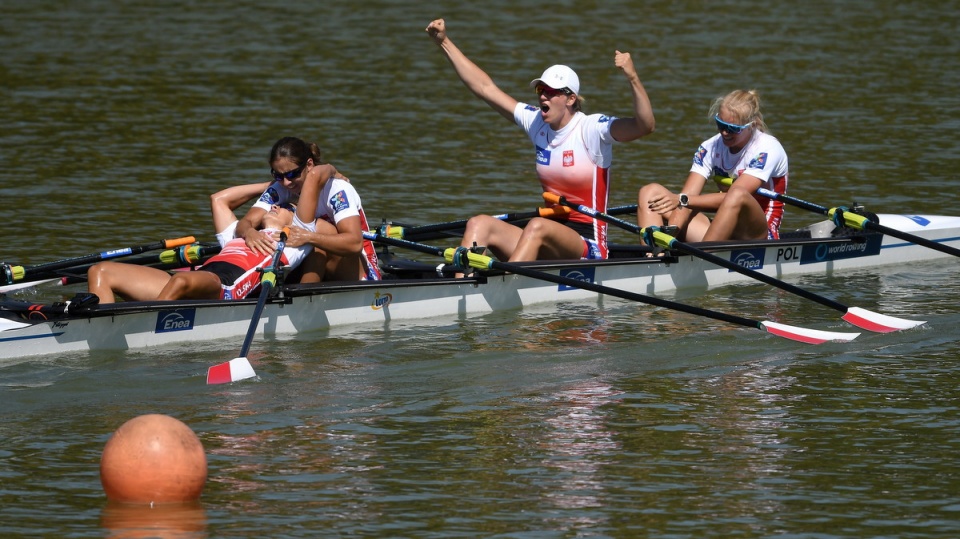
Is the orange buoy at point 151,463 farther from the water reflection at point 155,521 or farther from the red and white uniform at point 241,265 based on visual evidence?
the red and white uniform at point 241,265

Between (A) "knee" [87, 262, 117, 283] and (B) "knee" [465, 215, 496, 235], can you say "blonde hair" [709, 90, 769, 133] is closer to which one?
(B) "knee" [465, 215, 496, 235]

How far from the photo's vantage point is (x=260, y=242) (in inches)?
413

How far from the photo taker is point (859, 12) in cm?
2962

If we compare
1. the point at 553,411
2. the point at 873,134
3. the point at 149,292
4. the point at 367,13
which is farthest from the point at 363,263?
the point at 367,13

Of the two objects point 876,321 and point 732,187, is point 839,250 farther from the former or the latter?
point 876,321

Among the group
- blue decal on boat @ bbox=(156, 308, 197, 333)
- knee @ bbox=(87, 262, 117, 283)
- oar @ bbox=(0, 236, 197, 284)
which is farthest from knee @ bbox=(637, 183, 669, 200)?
knee @ bbox=(87, 262, 117, 283)

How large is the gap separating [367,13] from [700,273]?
706 inches

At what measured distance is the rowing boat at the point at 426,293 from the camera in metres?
9.95

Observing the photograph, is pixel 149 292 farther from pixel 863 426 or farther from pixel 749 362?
pixel 863 426

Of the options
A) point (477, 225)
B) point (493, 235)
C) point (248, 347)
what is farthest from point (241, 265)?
point (493, 235)

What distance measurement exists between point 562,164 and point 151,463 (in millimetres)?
5312

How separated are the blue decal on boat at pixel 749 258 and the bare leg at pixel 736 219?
0.56 ft

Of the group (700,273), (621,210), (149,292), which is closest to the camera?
(149,292)

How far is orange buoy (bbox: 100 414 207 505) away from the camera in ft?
24.1
